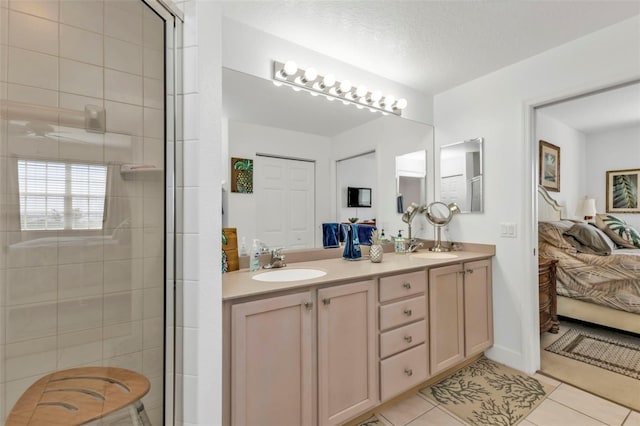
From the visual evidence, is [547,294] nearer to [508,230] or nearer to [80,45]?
[508,230]

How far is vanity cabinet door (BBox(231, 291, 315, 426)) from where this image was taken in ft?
3.86

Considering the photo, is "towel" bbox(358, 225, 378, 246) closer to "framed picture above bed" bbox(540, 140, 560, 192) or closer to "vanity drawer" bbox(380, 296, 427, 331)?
"vanity drawer" bbox(380, 296, 427, 331)

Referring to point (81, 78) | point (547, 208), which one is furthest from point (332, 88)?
point (547, 208)

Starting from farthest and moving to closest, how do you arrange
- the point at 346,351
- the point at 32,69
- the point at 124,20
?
the point at 346,351 < the point at 124,20 < the point at 32,69

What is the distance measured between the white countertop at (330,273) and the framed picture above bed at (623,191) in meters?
3.40

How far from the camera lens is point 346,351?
148 centimetres

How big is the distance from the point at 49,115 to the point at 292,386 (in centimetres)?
132

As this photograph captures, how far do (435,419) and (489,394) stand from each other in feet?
1.53

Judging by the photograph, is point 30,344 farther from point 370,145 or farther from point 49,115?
point 370,145

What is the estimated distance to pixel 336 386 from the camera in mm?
1444

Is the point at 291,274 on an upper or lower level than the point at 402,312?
upper

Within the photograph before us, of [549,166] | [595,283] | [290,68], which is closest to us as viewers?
[290,68]

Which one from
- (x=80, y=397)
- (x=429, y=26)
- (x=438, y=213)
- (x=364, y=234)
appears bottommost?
(x=80, y=397)

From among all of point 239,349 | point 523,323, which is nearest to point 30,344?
point 239,349
